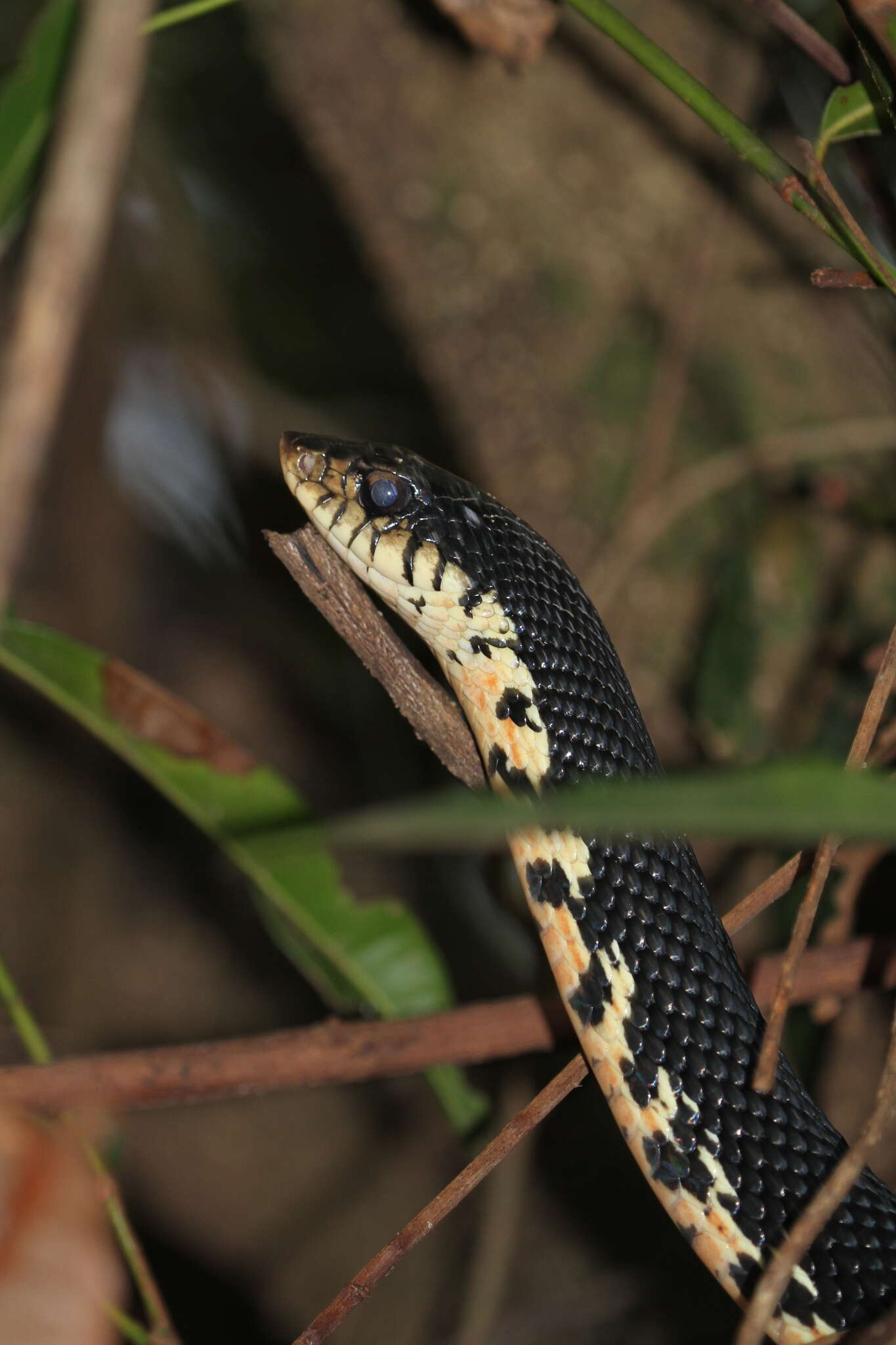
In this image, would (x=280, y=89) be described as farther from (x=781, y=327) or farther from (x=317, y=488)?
(x=317, y=488)

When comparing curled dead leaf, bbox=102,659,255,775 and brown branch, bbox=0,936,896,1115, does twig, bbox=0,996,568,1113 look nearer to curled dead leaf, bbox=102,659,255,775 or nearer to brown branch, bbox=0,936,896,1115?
brown branch, bbox=0,936,896,1115

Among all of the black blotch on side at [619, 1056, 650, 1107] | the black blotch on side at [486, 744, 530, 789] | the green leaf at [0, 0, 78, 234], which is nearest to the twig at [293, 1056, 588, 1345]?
the black blotch on side at [619, 1056, 650, 1107]

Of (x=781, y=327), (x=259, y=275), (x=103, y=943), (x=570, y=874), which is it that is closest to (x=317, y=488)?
(x=570, y=874)

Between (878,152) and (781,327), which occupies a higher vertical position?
(878,152)

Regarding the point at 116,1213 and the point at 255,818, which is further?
the point at 255,818

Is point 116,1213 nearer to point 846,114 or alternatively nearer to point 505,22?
point 846,114

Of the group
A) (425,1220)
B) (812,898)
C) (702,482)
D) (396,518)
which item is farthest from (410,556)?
(702,482)

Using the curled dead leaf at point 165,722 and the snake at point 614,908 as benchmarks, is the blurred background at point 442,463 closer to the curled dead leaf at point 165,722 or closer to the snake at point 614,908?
the curled dead leaf at point 165,722
